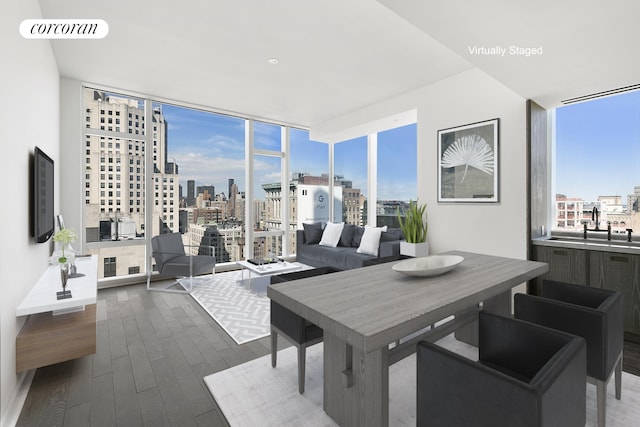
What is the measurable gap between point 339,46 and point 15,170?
9.54 feet

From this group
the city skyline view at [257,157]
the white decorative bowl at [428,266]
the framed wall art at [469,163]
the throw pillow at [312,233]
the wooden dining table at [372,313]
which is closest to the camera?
the wooden dining table at [372,313]

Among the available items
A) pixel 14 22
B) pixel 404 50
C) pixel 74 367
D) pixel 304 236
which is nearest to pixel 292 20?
pixel 404 50

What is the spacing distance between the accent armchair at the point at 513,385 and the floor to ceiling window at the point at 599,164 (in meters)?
2.64

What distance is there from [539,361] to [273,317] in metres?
1.55

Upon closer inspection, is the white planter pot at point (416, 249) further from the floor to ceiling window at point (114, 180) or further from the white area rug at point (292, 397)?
the floor to ceiling window at point (114, 180)

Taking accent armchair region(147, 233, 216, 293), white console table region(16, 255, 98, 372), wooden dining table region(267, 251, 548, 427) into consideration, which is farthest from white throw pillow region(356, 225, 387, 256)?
white console table region(16, 255, 98, 372)

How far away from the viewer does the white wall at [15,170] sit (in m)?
1.75

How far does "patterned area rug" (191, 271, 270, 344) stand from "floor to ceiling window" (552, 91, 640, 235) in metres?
3.53

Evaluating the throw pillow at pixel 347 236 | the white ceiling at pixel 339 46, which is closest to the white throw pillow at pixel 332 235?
the throw pillow at pixel 347 236

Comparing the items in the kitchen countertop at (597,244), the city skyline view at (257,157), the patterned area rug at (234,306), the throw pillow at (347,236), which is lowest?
the patterned area rug at (234,306)

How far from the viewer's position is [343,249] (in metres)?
A: 5.11

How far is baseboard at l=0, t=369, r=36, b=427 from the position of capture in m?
1.67

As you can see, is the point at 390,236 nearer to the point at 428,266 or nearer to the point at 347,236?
the point at 347,236

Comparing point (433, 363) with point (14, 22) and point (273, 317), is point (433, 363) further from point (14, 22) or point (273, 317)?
point (14, 22)
